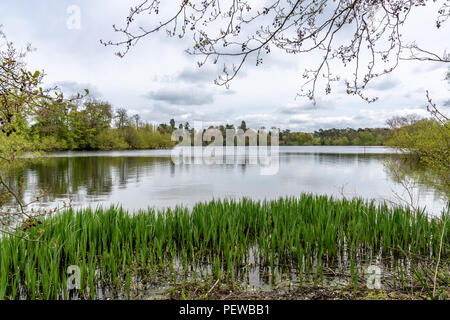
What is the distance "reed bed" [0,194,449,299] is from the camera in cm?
311

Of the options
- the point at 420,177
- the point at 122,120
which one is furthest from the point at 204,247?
the point at 122,120

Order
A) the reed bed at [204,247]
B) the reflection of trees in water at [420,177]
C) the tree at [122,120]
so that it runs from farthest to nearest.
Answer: the tree at [122,120] < the reflection of trees in water at [420,177] < the reed bed at [204,247]

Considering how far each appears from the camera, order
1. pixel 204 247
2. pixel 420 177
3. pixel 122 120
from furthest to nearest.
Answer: pixel 122 120, pixel 420 177, pixel 204 247

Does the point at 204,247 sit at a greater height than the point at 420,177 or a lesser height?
greater

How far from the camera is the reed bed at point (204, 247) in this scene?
122 inches

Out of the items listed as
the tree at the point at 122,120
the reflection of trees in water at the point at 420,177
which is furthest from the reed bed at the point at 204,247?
the tree at the point at 122,120

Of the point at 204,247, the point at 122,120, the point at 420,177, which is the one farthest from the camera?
the point at 122,120

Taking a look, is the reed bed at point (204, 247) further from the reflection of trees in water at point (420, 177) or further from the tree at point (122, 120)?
the tree at point (122, 120)

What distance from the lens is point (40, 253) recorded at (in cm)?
287

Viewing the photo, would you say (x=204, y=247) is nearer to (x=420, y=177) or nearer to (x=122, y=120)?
(x=420, y=177)

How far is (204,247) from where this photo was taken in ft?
13.2

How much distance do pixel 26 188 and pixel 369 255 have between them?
14629 millimetres

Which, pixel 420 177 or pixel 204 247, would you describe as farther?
pixel 420 177
